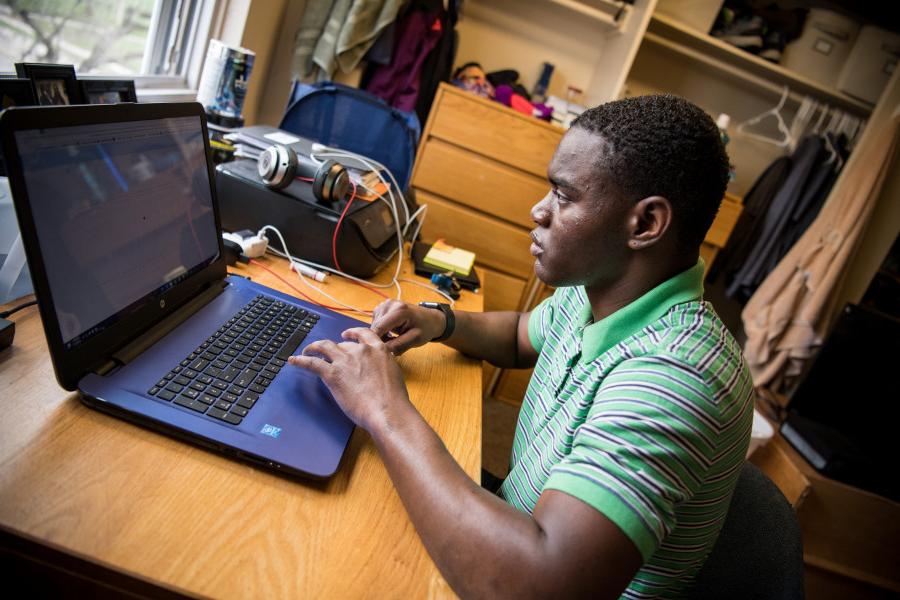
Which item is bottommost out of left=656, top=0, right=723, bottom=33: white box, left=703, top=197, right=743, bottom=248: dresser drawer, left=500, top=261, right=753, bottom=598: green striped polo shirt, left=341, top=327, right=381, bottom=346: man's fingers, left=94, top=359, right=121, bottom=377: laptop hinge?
left=94, top=359, right=121, bottom=377: laptop hinge

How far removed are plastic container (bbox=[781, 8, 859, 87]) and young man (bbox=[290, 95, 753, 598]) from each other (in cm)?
261

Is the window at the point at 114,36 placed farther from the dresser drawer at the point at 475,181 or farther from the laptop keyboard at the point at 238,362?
the dresser drawer at the point at 475,181

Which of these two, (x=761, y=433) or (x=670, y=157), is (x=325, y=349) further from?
(x=761, y=433)

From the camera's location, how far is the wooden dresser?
2.28 m

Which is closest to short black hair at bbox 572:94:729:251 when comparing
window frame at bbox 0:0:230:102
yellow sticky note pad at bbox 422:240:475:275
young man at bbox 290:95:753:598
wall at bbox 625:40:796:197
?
young man at bbox 290:95:753:598

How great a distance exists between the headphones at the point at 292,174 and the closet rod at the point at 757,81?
211cm

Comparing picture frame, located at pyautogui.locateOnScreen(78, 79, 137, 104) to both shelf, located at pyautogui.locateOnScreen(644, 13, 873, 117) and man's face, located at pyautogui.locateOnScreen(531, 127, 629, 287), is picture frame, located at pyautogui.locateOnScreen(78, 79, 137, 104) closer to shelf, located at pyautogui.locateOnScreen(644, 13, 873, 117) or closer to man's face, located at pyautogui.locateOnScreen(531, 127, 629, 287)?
man's face, located at pyautogui.locateOnScreen(531, 127, 629, 287)

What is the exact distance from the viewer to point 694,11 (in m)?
2.61

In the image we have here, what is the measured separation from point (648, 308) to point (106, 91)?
1.01 meters

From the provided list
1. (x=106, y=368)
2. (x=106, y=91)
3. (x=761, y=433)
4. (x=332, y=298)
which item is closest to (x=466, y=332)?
(x=332, y=298)

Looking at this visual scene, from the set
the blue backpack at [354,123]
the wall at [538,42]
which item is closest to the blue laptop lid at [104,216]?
the blue backpack at [354,123]

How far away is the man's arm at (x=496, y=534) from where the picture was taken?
0.56m

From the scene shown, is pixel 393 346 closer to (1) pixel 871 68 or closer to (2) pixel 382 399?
(2) pixel 382 399

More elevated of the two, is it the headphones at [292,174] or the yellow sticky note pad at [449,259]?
the headphones at [292,174]
